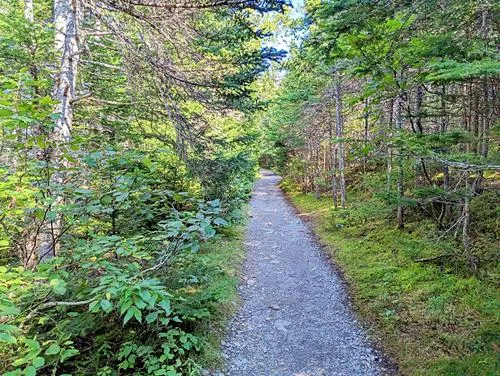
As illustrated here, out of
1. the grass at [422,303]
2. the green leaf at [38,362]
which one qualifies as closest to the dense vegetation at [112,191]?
the green leaf at [38,362]

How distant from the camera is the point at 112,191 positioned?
2.78 m

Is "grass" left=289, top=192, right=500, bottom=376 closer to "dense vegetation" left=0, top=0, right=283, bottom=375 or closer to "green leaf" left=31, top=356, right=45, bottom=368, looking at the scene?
"dense vegetation" left=0, top=0, right=283, bottom=375

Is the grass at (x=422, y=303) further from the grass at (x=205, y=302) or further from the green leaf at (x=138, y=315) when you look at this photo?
the green leaf at (x=138, y=315)

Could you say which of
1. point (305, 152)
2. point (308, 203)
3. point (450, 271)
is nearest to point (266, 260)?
point (450, 271)

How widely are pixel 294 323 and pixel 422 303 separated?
227 cm

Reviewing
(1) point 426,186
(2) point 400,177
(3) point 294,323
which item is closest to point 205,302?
(3) point 294,323

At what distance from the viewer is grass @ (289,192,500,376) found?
14.3ft

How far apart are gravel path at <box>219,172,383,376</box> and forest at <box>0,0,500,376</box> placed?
34 cm

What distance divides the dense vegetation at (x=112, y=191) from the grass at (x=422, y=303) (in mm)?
2828

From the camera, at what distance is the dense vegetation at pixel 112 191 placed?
261 centimetres

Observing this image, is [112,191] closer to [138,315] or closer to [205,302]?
[138,315]

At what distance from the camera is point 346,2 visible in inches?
202

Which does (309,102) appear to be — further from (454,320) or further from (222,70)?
(454,320)

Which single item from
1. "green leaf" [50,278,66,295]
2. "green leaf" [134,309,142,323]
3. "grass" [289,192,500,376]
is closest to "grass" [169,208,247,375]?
"green leaf" [50,278,66,295]
